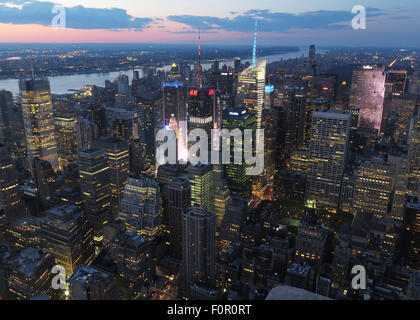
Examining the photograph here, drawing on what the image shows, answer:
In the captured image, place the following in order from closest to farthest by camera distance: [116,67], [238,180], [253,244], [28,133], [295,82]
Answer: [253,244], [238,180], [28,133], [295,82], [116,67]

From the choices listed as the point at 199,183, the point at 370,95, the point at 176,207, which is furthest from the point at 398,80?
the point at 176,207

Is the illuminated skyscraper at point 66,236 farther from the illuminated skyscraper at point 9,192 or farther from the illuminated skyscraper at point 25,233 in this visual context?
the illuminated skyscraper at point 9,192

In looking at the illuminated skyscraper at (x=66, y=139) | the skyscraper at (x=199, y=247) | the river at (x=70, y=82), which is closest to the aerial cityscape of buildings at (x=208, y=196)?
the skyscraper at (x=199, y=247)

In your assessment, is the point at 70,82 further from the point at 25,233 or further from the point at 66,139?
the point at 25,233

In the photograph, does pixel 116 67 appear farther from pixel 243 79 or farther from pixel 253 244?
pixel 253 244

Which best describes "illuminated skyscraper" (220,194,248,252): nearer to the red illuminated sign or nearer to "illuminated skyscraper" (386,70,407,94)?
the red illuminated sign

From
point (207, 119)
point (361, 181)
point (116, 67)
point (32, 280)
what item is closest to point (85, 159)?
point (32, 280)
